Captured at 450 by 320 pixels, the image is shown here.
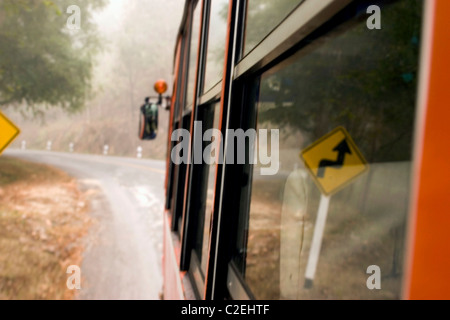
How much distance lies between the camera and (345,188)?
4.21 feet

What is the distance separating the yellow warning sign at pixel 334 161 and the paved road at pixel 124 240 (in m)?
4.39

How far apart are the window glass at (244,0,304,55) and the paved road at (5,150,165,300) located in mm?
4697

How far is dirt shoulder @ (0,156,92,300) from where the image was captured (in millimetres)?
5922

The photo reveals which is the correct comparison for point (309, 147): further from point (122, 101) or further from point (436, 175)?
point (122, 101)

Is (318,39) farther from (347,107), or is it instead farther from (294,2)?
(347,107)

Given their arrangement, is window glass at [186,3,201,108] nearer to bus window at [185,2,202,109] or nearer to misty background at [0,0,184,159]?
bus window at [185,2,202,109]

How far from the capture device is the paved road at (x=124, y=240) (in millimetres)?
5609

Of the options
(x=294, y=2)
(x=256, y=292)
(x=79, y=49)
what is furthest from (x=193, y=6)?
(x=79, y=49)

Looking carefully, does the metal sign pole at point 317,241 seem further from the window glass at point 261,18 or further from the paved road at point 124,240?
the paved road at point 124,240

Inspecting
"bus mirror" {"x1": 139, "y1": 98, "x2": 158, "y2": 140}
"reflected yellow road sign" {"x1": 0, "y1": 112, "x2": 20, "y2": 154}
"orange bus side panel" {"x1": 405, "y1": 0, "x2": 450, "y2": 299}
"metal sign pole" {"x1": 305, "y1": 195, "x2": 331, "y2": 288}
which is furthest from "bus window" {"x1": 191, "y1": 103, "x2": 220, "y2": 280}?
"bus mirror" {"x1": 139, "y1": 98, "x2": 158, "y2": 140}

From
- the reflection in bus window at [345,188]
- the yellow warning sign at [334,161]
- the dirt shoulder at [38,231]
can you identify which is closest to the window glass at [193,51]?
the reflection in bus window at [345,188]

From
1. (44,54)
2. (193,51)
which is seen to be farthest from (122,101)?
(193,51)

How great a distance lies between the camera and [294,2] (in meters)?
0.88

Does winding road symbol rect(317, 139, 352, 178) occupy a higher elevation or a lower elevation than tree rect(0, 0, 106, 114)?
lower
